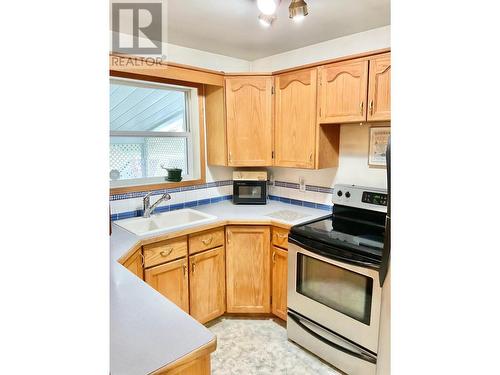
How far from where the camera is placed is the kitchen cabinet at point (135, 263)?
73.0 inches

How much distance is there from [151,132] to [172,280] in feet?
4.11

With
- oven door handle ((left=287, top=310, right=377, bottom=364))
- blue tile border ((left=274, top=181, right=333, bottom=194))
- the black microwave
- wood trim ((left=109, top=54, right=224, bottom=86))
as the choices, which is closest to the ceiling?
wood trim ((left=109, top=54, right=224, bottom=86))

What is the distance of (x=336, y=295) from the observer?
204 centimetres

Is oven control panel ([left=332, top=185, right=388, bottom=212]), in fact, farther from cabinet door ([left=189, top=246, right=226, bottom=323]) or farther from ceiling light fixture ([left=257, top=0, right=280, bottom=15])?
ceiling light fixture ([left=257, top=0, right=280, bottom=15])

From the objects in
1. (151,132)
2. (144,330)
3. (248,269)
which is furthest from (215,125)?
(144,330)

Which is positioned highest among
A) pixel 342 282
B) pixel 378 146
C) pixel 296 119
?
pixel 296 119

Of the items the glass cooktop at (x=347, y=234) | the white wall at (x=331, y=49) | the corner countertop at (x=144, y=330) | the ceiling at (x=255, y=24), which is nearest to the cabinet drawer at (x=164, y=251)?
the corner countertop at (x=144, y=330)

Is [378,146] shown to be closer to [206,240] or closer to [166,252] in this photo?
[206,240]

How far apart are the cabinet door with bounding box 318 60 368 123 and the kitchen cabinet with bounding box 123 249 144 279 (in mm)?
1633

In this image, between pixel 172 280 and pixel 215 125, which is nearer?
pixel 172 280

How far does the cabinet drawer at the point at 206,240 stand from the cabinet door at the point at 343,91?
1.20 meters
